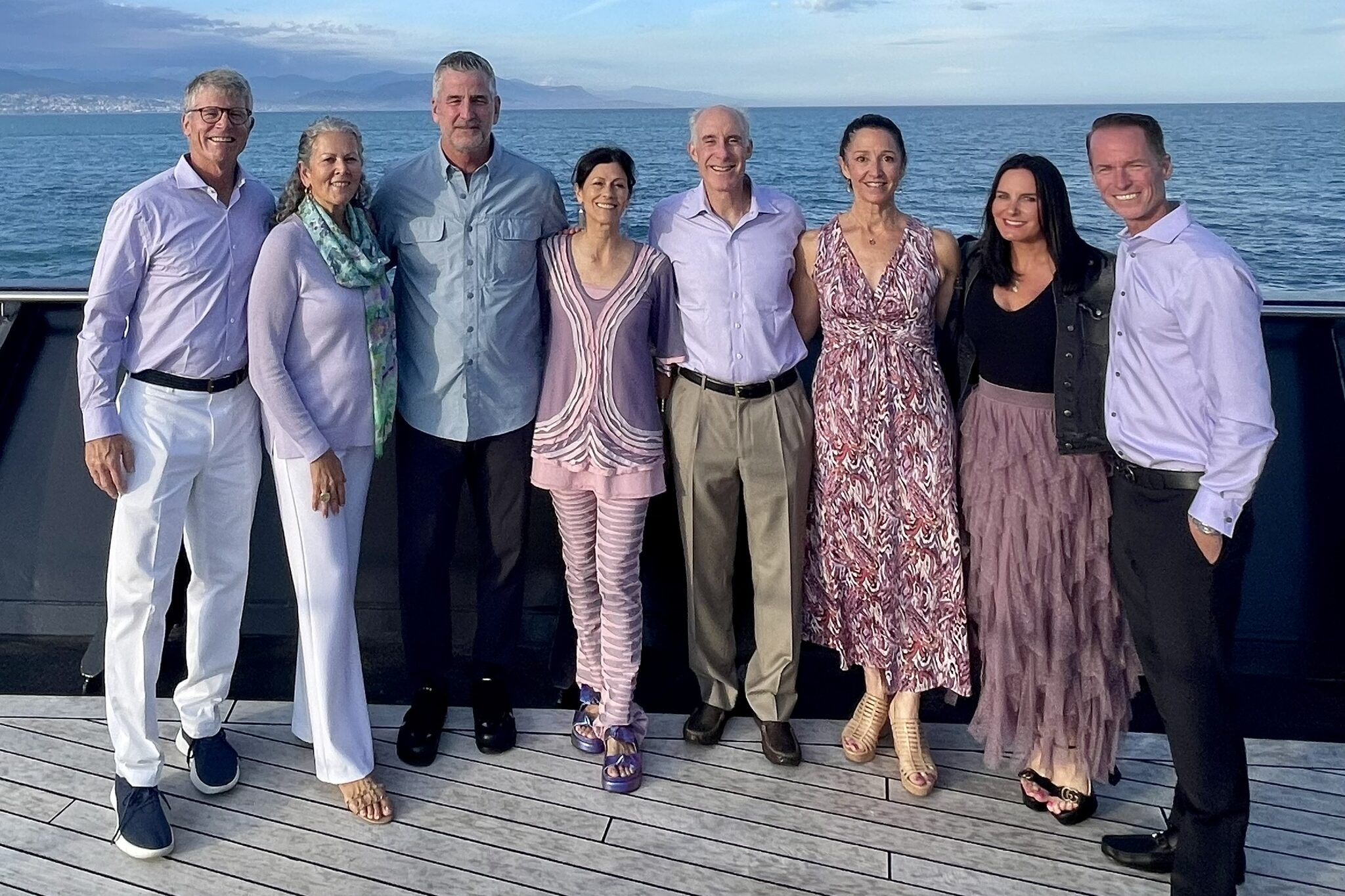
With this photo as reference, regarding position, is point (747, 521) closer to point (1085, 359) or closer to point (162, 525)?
point (1085, 359)

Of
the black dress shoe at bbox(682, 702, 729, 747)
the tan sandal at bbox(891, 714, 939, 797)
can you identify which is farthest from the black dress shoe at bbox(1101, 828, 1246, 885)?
the black dress shoe at bbox(682, 702, 729, 747)

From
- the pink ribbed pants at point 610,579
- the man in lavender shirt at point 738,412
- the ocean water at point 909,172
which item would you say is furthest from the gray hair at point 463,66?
the ocean water at point 909,172

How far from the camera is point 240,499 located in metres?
2.76

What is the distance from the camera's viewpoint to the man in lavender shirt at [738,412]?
2.92 meters

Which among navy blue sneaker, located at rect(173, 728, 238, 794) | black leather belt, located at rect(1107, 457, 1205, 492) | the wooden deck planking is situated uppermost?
black leather belt, located at rect(1107, 457, 1205, 492)

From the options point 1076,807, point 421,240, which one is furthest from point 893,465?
point 421,240

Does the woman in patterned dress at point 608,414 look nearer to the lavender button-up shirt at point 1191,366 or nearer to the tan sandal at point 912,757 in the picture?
the tan sandal at point 912,757

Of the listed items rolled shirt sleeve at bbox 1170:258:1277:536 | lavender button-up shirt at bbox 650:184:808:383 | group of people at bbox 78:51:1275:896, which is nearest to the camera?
rolled shirt sleeve at bbox 1170:258:1277:536

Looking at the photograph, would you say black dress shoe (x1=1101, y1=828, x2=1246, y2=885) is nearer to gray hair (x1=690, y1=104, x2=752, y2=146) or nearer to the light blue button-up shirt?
the light blue button-up shirt

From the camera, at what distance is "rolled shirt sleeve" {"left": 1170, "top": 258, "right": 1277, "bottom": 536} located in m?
2.16

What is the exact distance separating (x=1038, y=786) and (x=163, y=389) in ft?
7.35

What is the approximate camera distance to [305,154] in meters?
2.61

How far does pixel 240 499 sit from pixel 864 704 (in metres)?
1.66

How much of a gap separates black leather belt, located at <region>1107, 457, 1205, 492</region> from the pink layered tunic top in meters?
1.11
